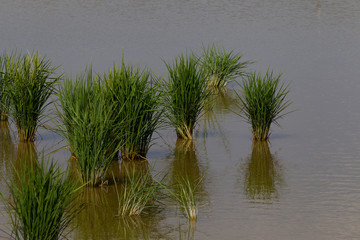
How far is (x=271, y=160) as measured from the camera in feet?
30.3

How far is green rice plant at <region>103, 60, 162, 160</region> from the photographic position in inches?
340

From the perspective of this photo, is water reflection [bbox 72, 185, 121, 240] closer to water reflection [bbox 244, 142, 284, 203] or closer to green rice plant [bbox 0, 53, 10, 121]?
water reflection [bbox 244, 142, 284, 203]

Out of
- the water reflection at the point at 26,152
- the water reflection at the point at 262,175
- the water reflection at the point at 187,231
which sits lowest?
the water reflection at the point at 187,231

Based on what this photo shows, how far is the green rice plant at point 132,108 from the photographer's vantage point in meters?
8.64

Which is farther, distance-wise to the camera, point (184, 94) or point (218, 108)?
point (218, 108)

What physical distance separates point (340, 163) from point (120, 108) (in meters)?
2.74

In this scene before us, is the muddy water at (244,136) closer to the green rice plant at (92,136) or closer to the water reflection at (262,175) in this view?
the water reflection at (262,175)

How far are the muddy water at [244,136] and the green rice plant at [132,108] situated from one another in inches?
13.4

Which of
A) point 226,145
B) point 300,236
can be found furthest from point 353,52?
point 300,236

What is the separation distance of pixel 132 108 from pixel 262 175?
1.71 m

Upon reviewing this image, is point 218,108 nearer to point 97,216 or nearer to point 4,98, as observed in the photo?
point 4,98

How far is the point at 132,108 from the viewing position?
342 inches

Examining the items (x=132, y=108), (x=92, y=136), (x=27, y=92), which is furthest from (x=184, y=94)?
(x=92, y=136)

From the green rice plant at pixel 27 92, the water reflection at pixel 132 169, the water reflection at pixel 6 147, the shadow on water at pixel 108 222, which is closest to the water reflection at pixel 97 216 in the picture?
the shadow on water at pixel 108 222
